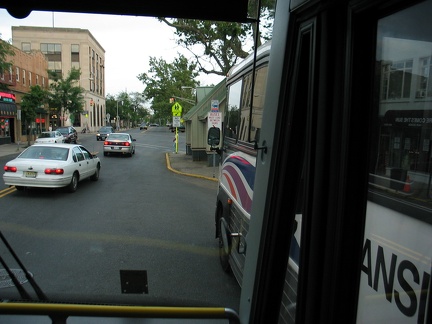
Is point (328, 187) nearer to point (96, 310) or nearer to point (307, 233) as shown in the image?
point (307, 233)

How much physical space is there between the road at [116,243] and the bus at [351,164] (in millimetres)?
3106

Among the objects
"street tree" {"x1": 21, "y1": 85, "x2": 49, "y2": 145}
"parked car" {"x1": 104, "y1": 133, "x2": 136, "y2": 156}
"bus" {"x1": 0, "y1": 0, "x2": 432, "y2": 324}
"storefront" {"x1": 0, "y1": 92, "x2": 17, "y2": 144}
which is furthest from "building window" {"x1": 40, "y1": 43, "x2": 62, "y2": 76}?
"street tree" {"x1": 21, "y1": 85, "x2": 49, "y2": 145}

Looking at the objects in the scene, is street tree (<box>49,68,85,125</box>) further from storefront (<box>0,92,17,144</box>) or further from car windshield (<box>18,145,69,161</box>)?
car windshield (<box>18,145,69,161</box>)

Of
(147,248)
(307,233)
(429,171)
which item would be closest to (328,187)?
(307,233)

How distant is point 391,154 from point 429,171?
0.60ft

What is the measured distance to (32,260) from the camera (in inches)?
230

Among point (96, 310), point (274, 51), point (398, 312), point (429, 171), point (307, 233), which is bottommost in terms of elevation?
point (96, 310)

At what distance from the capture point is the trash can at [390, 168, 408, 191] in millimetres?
1453

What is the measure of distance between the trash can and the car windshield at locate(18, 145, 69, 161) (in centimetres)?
1176

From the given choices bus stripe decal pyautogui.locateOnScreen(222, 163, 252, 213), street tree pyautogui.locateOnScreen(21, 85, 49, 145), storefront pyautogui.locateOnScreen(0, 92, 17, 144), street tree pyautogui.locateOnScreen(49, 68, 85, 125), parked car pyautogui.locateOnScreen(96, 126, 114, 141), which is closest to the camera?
bus stripe decal pyautogui.locateOnScreen(222, 163, 252, 213)

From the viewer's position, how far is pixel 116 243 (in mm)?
6887

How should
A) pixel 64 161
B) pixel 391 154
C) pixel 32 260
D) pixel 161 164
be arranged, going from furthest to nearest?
pixel 161 164 → pixel 64 161 → pixel 32 260 → pixel 391 154

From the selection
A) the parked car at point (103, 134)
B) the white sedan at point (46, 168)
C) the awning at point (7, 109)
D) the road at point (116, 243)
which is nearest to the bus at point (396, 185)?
the road at point (116, 243)

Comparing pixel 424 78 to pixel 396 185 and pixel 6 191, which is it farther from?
pixel 6 191
